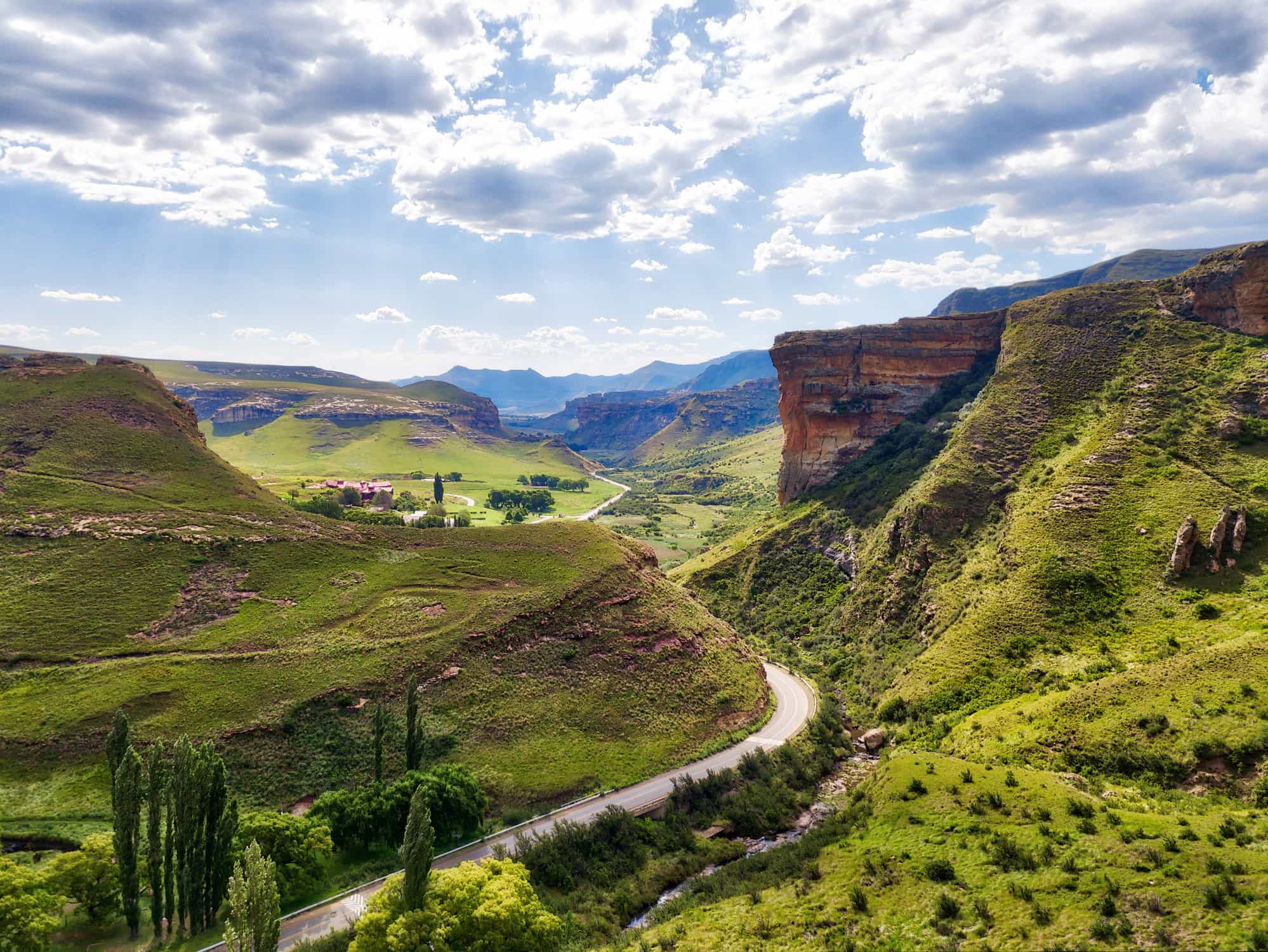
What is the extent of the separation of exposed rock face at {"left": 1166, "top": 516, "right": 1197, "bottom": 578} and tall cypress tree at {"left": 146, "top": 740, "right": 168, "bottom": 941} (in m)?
80.0

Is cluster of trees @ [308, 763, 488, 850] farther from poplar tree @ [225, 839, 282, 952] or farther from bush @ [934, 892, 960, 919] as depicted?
bush @ [934, 892, 960, 919]

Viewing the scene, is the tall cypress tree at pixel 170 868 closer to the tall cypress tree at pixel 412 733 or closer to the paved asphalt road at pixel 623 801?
the paved asphalt road at pixel 623 801

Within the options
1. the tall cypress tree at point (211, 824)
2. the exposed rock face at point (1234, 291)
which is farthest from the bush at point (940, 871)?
the exposed rock face at point (1234, 291)

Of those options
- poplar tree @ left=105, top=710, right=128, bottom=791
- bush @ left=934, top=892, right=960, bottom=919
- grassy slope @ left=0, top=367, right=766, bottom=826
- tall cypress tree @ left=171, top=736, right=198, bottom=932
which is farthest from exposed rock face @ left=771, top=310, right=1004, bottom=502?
poplar tree @ left=105, top=710, right=128, bottom=791

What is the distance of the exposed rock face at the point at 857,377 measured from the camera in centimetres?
10881

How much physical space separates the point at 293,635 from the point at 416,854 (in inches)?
1440

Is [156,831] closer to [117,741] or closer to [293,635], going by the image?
[117,741]

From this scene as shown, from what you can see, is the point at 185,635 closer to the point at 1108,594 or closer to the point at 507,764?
the point at 507,764

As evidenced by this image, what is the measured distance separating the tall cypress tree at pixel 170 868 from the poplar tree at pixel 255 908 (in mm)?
12784

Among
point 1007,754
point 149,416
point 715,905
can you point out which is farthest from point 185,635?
point 1007,754

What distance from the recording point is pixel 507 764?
5303cm

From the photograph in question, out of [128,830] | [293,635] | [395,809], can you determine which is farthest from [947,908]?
[293,635]

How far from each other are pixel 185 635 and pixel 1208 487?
332ft

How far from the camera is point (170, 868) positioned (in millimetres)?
36125
